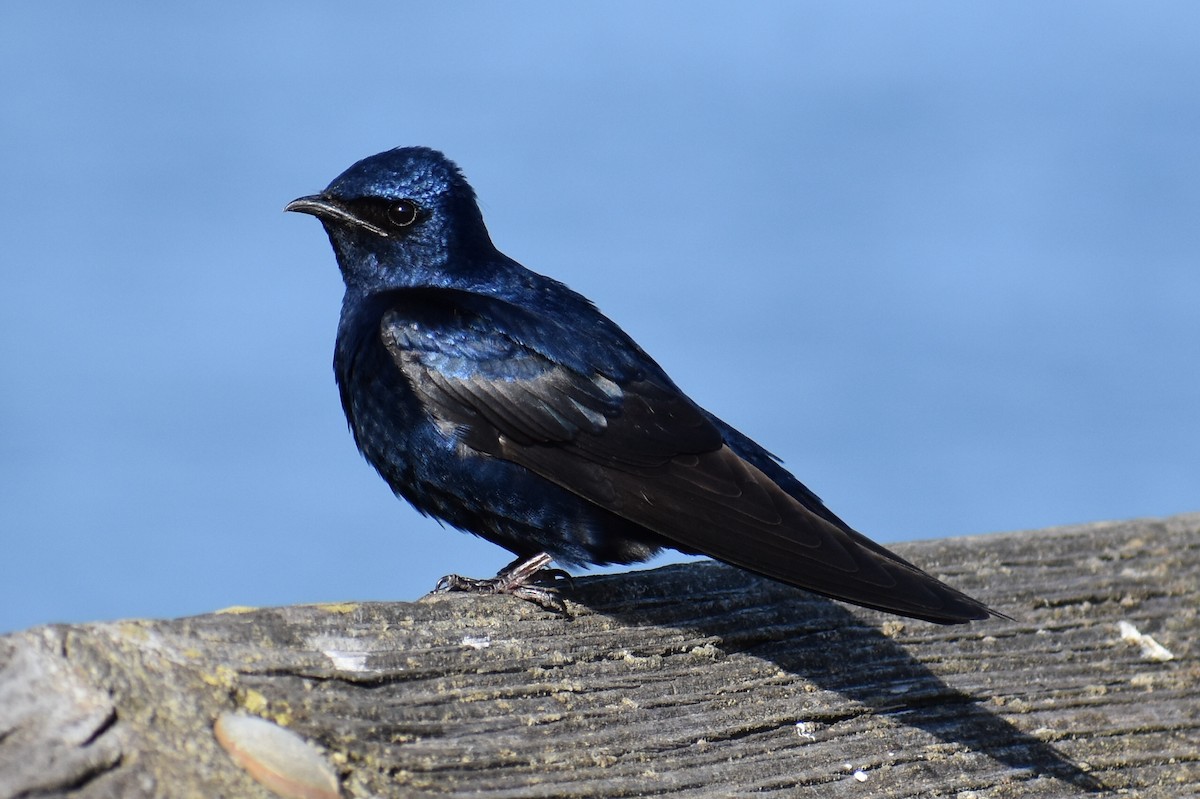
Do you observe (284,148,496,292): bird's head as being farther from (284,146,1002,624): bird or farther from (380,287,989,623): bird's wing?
(380,287,989,623): bird's wing

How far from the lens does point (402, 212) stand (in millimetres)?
4297

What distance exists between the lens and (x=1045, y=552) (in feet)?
11.5

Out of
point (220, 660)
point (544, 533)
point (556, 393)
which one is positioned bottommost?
point (220, 660)

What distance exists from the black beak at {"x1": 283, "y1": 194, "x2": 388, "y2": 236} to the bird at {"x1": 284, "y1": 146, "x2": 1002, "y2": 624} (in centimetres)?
29

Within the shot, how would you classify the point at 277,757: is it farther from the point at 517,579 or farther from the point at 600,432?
the point at 600,432

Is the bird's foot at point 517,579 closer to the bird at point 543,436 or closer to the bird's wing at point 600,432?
the bird at point 543,436

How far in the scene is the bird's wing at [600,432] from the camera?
318cm

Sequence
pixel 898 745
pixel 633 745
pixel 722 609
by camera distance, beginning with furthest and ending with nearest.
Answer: pixel 722 609 → pixel 898 745 → pixel 633 745

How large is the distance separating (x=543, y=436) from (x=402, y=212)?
39.7 inches

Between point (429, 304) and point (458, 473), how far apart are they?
448 mm

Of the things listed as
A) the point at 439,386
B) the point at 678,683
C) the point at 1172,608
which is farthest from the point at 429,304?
the point at 1172,608

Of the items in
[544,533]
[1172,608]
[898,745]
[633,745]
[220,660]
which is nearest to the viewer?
[220,660]

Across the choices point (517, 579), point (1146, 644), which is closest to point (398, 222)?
point (517, 579)

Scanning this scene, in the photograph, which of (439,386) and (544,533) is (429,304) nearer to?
(439,386)
